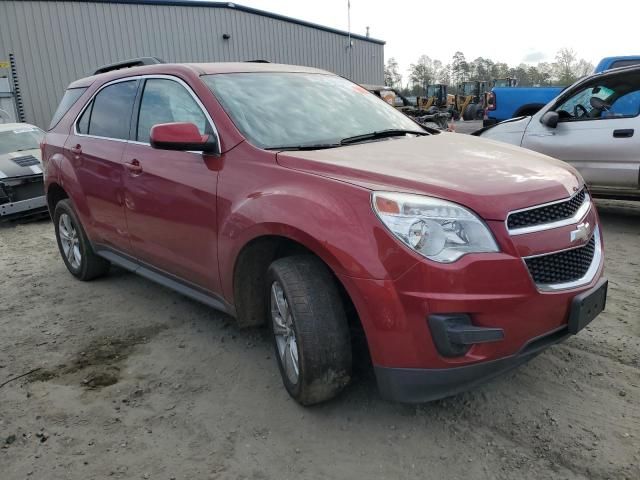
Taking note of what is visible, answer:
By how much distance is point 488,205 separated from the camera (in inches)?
89.4

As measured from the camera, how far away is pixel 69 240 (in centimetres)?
512

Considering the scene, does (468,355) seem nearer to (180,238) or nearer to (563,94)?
(180,238)

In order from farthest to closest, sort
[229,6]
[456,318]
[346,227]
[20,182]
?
1. [229,6]
2. [20,182]
3. [346,227]
4. [456,318]

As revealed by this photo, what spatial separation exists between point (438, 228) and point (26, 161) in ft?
26.0

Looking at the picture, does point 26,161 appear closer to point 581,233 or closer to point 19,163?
point 19,163

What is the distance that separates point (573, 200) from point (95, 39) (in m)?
18.5

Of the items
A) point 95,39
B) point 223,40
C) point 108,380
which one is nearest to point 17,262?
point 108,380

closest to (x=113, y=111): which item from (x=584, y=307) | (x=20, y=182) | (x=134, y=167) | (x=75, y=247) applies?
(x=134, y=167)

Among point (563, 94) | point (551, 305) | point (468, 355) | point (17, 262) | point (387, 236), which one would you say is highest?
point (563, 94)

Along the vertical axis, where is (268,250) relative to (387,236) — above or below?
below

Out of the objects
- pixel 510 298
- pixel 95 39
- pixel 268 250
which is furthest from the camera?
pixel 95 39

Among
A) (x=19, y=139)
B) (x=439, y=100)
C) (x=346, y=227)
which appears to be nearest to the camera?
(x=346, y=227)

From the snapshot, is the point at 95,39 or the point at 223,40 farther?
the point at 223,40

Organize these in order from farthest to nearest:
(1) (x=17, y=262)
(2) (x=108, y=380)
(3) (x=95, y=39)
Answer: (3) (x=95, y=39) → (1) (x=17, y=262) → (2) (x=108, y=380)
